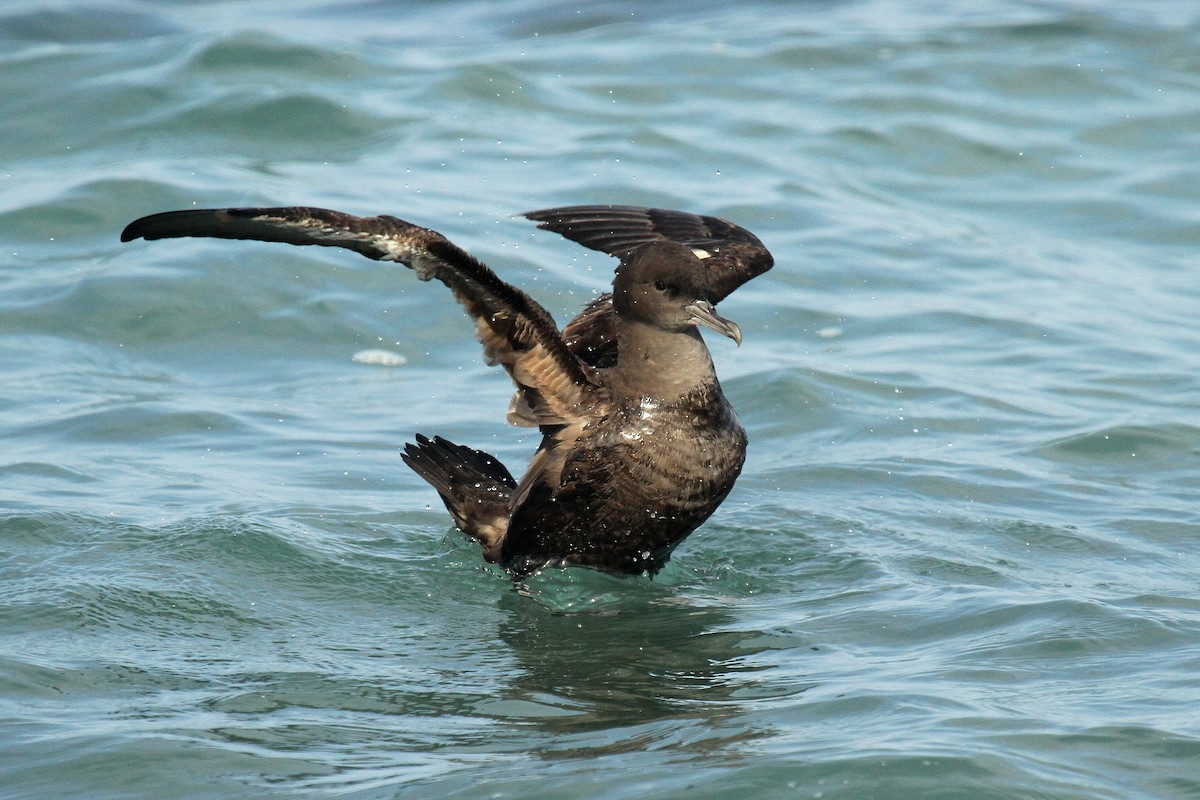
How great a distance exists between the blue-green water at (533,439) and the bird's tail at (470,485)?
0.60 feet

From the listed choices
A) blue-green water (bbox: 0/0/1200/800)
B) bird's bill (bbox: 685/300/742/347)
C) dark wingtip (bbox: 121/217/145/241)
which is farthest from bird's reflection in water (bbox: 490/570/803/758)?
dark wingtip (bbox: 121/217/145/241)

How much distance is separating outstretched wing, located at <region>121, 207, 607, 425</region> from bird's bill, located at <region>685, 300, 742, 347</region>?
47 cm

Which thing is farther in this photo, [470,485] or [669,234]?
[669,234]

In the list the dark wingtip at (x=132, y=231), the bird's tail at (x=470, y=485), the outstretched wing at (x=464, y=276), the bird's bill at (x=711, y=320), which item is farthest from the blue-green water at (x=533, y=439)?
the dark wingtip at (x=132, y=231)

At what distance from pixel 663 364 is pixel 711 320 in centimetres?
26

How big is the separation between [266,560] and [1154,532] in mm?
3576

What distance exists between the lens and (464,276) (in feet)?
17.9


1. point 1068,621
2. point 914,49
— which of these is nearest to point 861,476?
point 1068,621

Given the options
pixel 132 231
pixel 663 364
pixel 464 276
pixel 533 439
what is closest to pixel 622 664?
pixel 663 364

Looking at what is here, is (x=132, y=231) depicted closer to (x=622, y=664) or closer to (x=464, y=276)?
(x=464, y=276)

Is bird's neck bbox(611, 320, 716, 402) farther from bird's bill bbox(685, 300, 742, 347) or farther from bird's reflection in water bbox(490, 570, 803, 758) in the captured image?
bird's reflection in water bbox(490, 570, 803, 758)

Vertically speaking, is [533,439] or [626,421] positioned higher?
[626,421]

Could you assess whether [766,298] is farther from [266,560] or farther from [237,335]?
[266,560]

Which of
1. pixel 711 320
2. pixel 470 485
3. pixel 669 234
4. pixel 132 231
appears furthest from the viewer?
pixel 669 234
